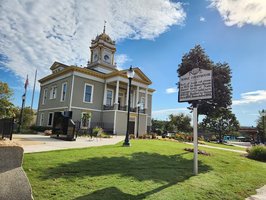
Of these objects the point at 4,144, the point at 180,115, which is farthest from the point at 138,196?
the point at 180,115

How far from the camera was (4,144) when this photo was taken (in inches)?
141

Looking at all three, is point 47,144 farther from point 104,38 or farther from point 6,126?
point 104,38

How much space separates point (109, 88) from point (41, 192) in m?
26.4

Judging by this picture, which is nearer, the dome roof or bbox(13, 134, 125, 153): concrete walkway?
bbox(13, 134, 125, 153): concrete walkway

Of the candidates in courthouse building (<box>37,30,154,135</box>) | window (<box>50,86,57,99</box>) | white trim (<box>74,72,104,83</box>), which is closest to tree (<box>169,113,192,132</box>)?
courthouse building (<box>37,30,154,135</box>)

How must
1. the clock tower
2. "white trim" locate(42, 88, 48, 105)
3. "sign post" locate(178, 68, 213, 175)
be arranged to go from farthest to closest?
"white trim" locate(42, 88, 48, 105) → the clock tower → "sign post" locate(178, 68, 213, 175)

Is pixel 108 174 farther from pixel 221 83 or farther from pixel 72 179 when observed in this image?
pixel 221 83

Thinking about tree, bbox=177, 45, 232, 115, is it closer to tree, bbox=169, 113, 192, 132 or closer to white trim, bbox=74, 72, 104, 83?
white trim, bbox=74, 72, 104, 83

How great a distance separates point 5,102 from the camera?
8133mm

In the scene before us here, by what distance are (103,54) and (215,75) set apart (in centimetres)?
2410

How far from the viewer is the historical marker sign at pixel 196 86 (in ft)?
25.1

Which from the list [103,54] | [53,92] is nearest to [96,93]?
[53,92]

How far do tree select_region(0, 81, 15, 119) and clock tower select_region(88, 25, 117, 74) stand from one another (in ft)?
76.7

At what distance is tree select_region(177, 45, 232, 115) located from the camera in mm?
11852
